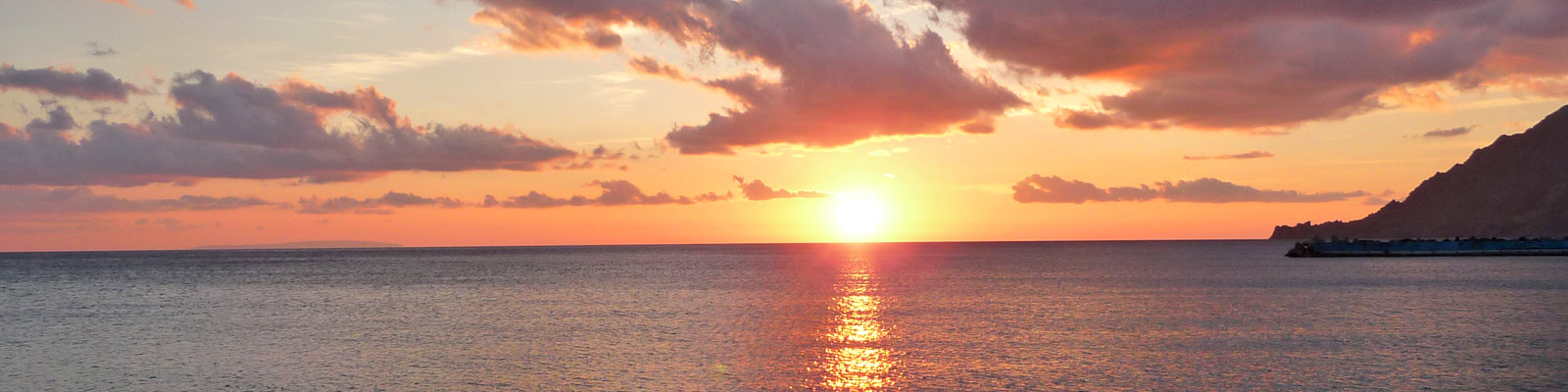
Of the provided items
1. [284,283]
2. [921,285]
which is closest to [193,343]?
[921,285]

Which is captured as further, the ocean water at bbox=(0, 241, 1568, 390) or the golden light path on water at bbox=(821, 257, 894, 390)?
the ocean water at bbox=(0, 241, 1568, 390)

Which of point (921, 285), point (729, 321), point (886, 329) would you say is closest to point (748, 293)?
point (921, 285)

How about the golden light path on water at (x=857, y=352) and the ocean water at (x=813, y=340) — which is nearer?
the golden light path on water at (x=857, y=352)

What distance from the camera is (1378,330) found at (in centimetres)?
6078

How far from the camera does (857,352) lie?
53.3 meters

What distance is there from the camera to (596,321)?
7269 cm

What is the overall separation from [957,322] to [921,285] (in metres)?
57.1

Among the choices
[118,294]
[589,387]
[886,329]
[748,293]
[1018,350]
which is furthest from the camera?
[118,294]

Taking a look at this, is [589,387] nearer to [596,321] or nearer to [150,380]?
[150,380]

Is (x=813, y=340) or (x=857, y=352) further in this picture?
(x=813, y=340)

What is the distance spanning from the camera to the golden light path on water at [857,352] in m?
43.3

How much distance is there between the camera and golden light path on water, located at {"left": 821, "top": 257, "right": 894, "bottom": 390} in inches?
1705

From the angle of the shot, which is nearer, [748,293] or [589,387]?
[589,387]

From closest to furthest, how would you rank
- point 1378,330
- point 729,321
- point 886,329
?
point 1378,330
point 886,329
point 729,321
